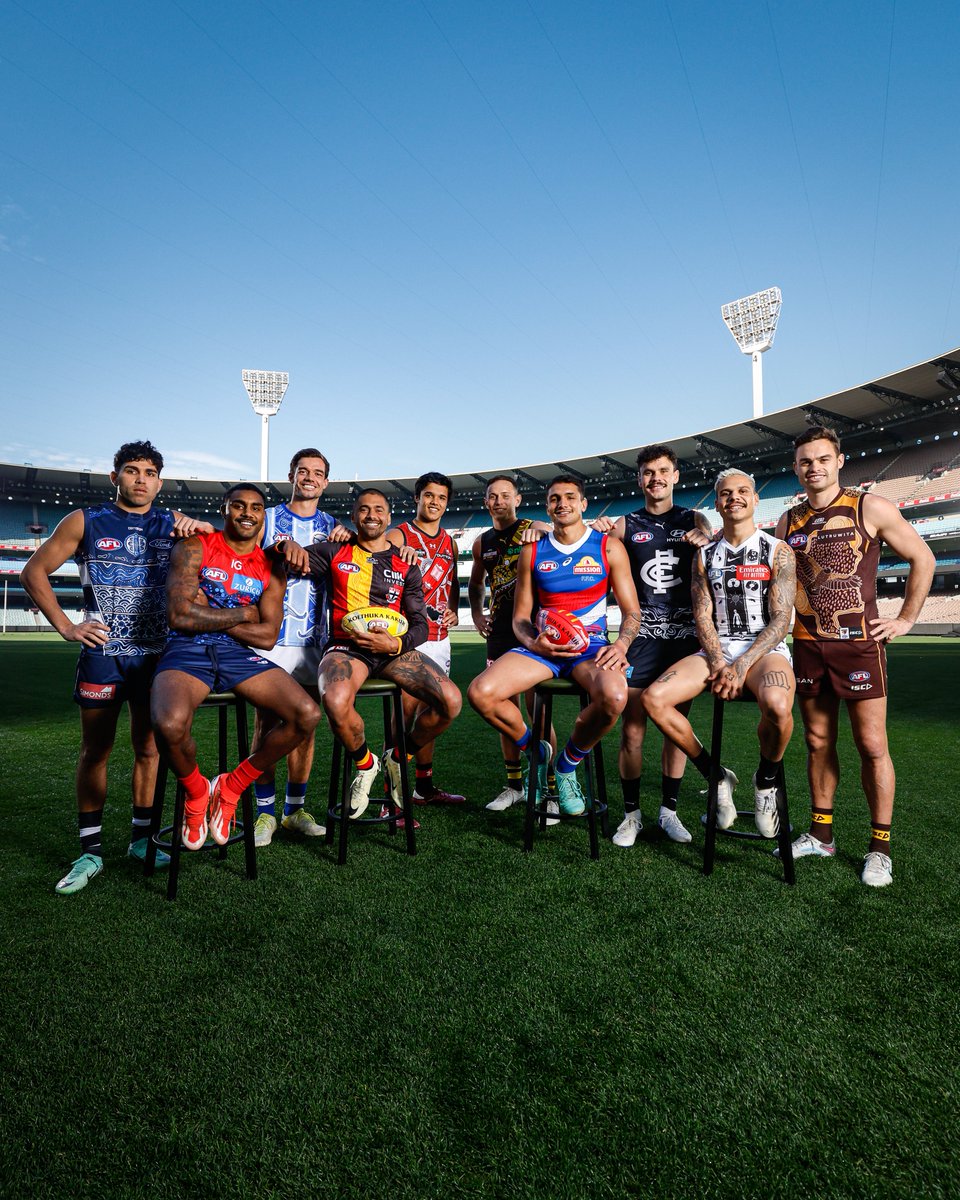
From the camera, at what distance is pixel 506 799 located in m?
4.51

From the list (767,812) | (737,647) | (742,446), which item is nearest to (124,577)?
(737,647)

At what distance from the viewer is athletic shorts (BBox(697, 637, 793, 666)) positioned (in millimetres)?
3646

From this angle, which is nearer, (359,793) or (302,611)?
(359,793)

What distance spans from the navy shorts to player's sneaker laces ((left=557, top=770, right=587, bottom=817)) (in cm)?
173

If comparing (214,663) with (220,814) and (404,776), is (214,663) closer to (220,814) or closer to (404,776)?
(220,814)

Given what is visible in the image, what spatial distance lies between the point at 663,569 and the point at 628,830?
64.5 inches

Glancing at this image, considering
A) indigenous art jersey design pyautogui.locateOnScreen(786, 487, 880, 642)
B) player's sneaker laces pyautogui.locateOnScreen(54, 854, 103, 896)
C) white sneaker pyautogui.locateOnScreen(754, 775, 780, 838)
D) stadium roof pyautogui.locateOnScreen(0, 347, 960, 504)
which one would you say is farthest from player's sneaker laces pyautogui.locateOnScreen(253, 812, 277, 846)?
stadium roof pyautogui.locateOnScreen(0, 347, 960, 504)

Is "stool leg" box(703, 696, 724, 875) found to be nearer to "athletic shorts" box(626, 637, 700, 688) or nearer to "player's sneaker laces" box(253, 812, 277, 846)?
"athletic shorts" box(626, 637, 700, 688)

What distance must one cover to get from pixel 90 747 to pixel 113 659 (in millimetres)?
484

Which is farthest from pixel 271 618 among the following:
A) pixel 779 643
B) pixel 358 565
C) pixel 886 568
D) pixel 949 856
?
pixel 886 568

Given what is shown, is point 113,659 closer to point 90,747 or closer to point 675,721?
point 90,747

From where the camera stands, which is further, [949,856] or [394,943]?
[949,856]

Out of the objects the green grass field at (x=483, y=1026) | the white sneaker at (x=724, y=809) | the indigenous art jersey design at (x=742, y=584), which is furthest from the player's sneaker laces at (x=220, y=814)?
Result: the indigenous art jersey design at (x=742, y=584)

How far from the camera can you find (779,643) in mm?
3676
